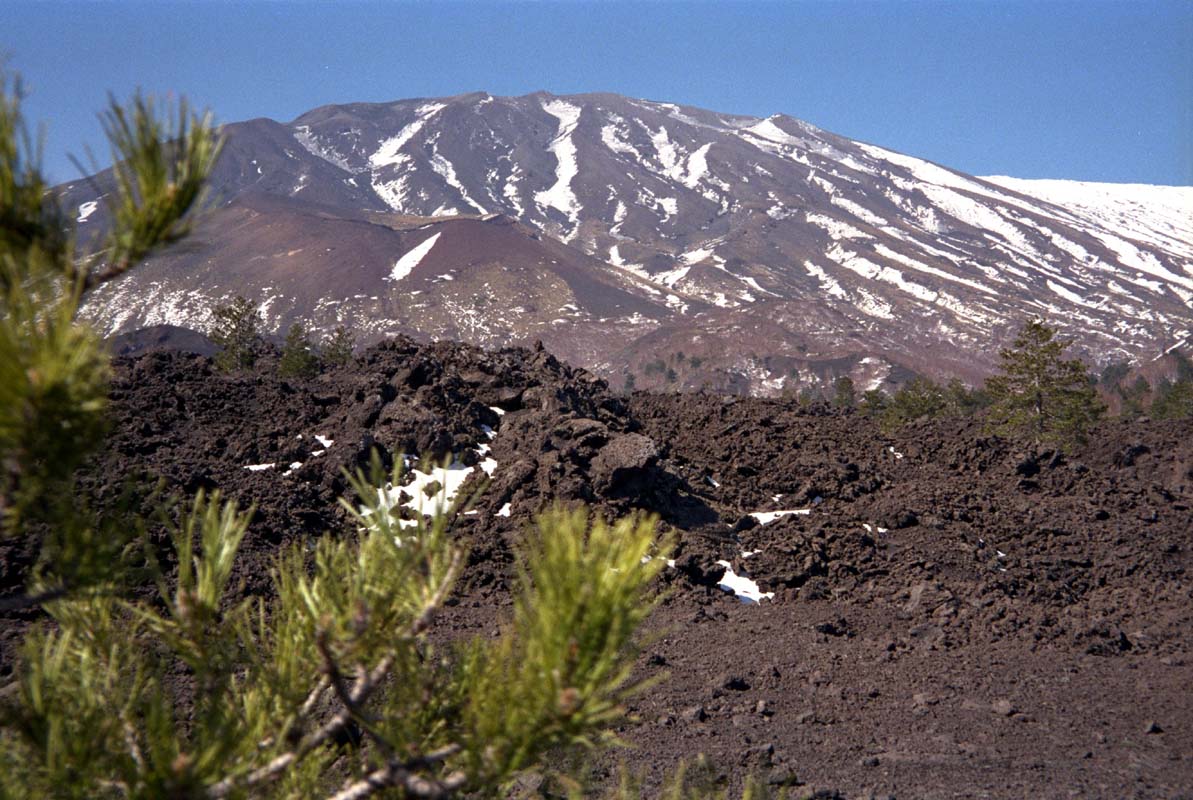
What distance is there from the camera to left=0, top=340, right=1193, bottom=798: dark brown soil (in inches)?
247

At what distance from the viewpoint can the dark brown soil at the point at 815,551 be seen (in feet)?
20.6

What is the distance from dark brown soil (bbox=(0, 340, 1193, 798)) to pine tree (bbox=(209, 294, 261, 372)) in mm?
6181

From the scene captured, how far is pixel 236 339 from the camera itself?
977 inches

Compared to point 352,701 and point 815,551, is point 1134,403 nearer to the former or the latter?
point 815,551

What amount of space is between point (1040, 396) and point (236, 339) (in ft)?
64.7

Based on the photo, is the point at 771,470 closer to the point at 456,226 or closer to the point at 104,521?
the point at 104,521

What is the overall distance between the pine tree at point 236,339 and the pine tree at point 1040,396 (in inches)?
638

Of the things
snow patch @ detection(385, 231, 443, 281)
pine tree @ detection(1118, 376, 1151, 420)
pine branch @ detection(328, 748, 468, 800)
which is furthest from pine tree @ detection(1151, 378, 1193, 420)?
snow patch @ detection(385, 231, 443, 281)

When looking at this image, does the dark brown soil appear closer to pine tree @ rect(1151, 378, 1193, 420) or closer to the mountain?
pine tree @ rect(1151, 378, 1193, 420)

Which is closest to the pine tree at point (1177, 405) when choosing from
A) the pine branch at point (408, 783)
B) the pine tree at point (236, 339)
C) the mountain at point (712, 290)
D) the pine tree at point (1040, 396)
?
the pine tree at point (1040, 396)

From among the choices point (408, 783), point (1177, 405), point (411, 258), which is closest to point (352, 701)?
point (408, 783)

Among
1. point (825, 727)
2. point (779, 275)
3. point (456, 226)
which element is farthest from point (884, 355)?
point (825, 727)

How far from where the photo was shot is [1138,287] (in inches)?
6398

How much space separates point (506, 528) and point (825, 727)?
14.9 feet
